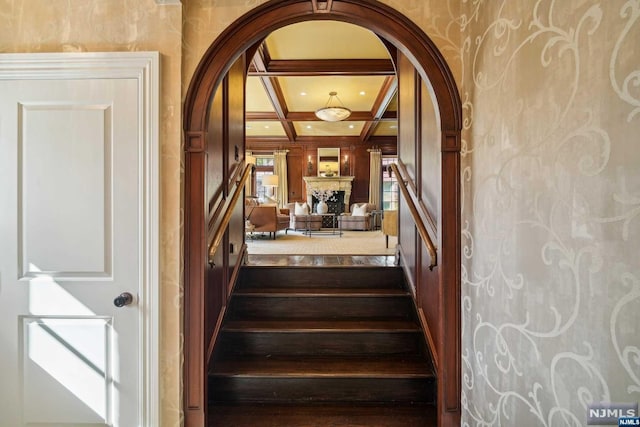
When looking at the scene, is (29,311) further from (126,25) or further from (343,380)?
(343,380)

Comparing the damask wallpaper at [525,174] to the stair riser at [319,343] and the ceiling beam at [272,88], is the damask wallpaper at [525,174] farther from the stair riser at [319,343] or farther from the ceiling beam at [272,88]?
the ceiling beam at [272,88]

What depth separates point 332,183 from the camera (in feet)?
34.3

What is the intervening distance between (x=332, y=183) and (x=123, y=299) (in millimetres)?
9108

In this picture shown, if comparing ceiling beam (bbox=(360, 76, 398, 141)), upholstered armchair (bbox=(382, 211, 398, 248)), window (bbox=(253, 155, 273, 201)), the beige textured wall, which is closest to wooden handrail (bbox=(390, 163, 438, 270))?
the beige textured wall

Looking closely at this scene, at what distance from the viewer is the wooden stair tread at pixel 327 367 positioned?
2031 millimetres

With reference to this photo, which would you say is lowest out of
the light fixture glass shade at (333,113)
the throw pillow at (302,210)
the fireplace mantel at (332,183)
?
the throw pillow at (302,210)

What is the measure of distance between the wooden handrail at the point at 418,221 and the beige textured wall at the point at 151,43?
1415 mm

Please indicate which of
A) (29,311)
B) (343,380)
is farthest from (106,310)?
(343,380)

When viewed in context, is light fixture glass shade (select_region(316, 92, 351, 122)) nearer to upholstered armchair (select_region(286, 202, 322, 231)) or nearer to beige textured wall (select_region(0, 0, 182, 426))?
upholstered armchair (select_region(286, 202, 322, 231))

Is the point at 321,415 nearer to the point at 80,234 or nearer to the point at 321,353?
the point at 321,353

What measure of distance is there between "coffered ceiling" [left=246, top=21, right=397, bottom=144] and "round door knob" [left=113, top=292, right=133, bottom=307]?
8.95 ft

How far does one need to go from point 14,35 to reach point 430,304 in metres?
2.84

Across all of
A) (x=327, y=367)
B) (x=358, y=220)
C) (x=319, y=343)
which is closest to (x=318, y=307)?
(x=319, y=343)

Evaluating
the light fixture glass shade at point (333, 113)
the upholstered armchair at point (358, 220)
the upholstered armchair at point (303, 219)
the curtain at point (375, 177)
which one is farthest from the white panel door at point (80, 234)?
the curtain at point (375, 177)
